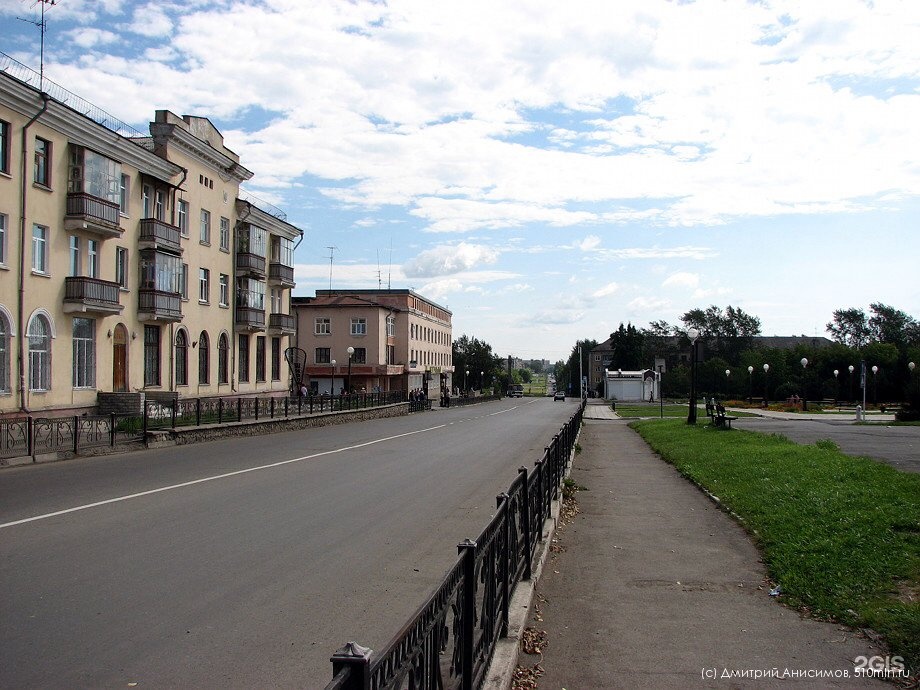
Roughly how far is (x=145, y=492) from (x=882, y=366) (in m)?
71.0

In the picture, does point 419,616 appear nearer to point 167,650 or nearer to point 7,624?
point 167,650

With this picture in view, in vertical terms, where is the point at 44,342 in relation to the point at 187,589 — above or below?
above

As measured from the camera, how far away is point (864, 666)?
502 centimetres

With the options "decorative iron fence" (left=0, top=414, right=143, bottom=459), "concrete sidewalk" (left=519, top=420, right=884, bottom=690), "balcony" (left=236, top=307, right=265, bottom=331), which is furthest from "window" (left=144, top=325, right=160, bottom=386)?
"concrete sidewalk" (left=519, top=420, right=884, bottom=690)

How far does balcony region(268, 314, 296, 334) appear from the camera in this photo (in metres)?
47.2

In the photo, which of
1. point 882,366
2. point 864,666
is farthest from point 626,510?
point 882,366

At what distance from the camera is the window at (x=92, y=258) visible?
29.0 metres

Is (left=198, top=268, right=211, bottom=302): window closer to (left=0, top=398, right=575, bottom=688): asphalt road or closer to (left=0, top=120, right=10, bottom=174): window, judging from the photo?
(left=0, top=120, right=10, bottom=174): window

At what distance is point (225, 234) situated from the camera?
137ft

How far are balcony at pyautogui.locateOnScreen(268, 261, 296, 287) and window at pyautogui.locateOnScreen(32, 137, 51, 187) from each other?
2115cm

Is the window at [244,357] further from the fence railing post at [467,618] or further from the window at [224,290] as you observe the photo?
the fence railing post at [467,618]

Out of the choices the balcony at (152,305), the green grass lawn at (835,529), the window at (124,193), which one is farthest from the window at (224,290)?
the green grass lawn at (835,529)

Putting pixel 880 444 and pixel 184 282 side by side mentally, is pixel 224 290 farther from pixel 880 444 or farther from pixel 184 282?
pixel 880 444

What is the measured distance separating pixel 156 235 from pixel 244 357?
12756 millimetres
